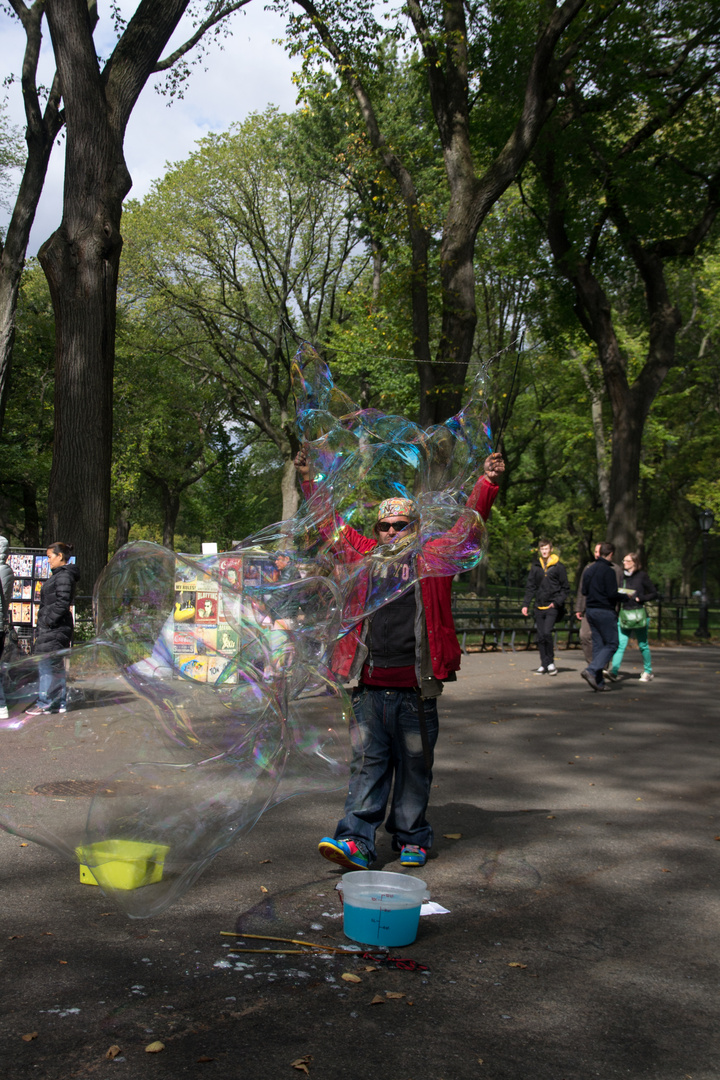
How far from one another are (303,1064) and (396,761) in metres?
2.33

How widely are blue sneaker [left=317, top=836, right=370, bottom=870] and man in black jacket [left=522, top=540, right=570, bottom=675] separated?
10.5 metres

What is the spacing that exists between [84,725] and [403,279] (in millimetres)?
12427

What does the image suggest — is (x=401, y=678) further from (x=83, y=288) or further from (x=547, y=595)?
(x=547, y=595)

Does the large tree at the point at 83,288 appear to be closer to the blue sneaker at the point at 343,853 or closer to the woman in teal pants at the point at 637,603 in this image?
the woman in teal pants at the point at 637,603

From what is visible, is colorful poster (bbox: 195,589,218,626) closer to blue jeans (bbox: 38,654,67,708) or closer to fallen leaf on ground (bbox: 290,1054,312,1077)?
blue jeans (bbox: 38,654,67,708)

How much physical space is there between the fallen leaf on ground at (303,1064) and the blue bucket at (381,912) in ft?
3.19

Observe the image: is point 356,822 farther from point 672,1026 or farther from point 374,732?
point 672,1026

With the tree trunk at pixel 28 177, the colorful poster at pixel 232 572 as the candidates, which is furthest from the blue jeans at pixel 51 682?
the tree trunk at pixel 28 177

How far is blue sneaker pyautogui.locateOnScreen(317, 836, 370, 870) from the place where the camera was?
4.71 metres

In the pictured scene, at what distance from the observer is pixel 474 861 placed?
5383 mm

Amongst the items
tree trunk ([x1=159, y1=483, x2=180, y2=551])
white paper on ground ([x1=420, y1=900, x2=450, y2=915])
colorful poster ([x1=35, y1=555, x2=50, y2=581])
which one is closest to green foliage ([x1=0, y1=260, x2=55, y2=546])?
tree trunk ([x1=159, y1=483, x2=180, y2=551])

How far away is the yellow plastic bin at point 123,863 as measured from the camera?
3914 millimetres

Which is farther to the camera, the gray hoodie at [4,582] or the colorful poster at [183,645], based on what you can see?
the gray hoodie at [4,582]

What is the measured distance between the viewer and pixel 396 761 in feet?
17.3
